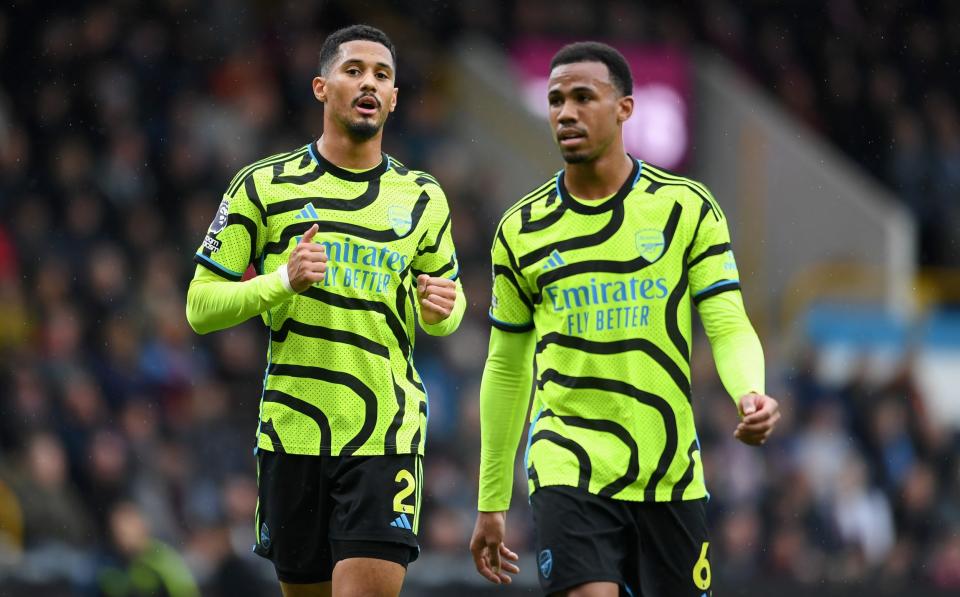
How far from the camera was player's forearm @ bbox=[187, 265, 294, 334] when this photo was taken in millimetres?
6059

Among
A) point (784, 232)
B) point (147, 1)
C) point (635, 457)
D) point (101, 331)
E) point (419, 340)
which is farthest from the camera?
point (784, 232)

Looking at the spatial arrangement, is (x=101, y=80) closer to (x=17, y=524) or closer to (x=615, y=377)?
(x=17, y=524)

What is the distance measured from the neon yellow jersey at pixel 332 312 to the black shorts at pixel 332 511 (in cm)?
6

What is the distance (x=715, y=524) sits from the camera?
1324 centimetres

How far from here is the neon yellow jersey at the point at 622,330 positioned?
6.04m

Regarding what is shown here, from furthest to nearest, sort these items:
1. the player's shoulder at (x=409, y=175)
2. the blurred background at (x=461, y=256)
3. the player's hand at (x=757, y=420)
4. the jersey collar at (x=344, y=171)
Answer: the blurred background at (x=461, y=256)
the player's shoulder at (x=409, y=175)
the jersey collar at (x=344, y=171)
the player's hand at (x=757, y=420)

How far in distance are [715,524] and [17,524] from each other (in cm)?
511

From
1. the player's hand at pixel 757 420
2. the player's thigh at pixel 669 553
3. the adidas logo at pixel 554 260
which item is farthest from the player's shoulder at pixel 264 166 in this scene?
the player's hand at pixel 757 420

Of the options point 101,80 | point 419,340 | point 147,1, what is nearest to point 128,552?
point 419,340

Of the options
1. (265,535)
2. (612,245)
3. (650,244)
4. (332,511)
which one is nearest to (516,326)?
(612,245)

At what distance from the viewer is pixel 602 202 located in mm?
6254

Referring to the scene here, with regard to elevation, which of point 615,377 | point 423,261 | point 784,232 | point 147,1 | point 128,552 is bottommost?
point 128,552

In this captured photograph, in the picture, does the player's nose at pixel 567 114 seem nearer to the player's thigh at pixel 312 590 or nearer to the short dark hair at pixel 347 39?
the short dark hair at pixel 347 39

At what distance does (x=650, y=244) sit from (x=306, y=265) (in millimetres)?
1199
